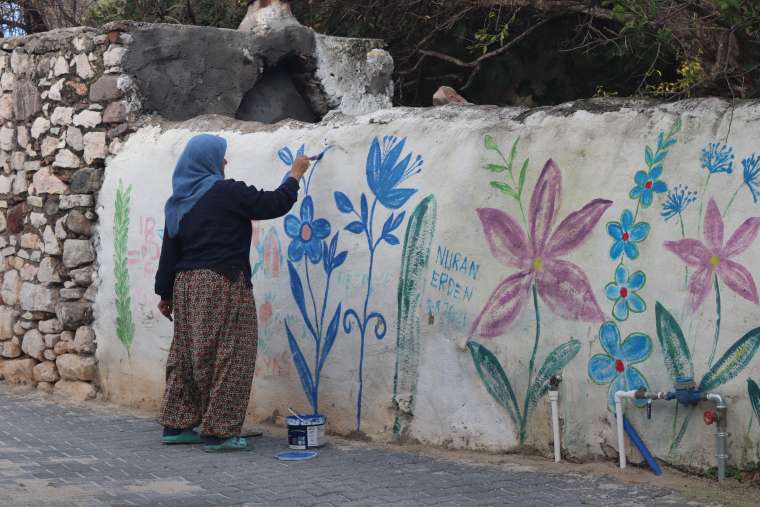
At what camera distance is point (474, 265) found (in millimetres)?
5504

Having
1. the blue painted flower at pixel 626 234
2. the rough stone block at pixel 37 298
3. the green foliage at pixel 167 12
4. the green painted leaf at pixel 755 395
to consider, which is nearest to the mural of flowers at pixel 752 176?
the blue painted flower at pixel 626 234

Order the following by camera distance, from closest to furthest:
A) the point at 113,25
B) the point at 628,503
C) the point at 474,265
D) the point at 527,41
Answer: the point at 628,503 < the point at 474,265 < the point at 113,25 < the point at 527,41

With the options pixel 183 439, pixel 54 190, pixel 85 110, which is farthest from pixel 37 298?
pixel 183 439

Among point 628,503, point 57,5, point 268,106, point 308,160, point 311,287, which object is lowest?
point 628,503

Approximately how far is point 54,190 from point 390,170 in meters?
3.12

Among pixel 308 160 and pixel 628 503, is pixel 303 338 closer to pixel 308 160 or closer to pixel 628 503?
pixel 308 160

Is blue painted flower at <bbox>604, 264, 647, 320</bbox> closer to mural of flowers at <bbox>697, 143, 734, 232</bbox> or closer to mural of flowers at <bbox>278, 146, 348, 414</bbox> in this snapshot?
mural of flowers at <bbox>697, 143, 734, 232</bbox>

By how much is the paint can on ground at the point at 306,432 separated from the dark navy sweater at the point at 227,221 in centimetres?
78

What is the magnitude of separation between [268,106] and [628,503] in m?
4.86

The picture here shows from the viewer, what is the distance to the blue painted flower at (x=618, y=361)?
16.2 ft

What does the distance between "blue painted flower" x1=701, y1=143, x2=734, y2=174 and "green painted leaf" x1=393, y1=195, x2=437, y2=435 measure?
1407 millimetres

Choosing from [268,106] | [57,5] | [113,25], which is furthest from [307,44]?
[57,5]

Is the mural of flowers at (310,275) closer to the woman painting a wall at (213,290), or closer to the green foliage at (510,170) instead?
the woman painting a wall at (213,290)

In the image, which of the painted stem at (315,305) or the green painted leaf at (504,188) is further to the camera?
the painted stem at (315,305)
